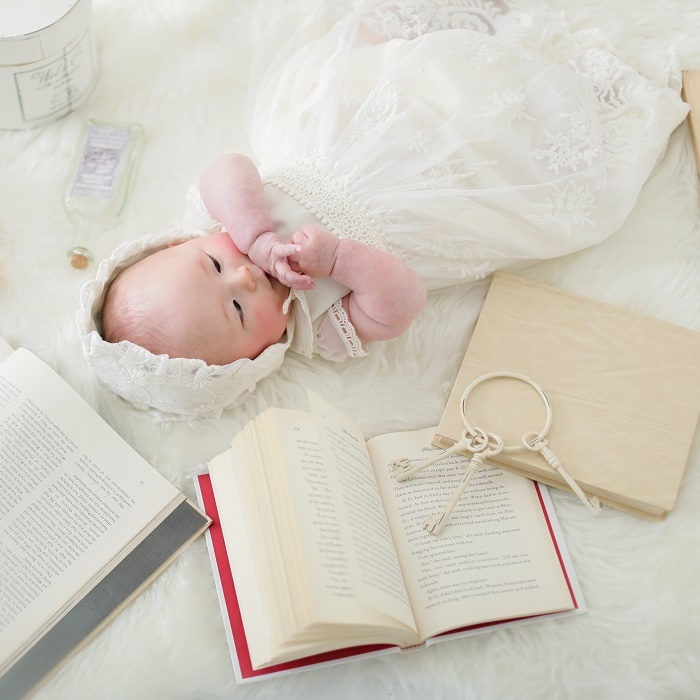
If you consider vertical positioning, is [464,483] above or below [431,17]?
below

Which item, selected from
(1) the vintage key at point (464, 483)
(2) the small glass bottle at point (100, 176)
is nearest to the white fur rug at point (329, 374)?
(2) the small glass bottle at point (100, 176)

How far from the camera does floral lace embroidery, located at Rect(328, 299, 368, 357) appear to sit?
1289 mm

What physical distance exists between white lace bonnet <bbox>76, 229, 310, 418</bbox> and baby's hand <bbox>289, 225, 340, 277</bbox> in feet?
0.20

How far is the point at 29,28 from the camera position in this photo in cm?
130

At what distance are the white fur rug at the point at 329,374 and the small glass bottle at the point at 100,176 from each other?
2 centimetres

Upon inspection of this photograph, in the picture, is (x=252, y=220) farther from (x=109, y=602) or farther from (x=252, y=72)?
(x=109, y=602)

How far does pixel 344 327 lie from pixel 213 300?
224mm

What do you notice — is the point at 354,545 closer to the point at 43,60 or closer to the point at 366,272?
the point at 366,272

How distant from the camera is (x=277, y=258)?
123cm

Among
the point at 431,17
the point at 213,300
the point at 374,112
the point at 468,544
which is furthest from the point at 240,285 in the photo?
the point at 431,17

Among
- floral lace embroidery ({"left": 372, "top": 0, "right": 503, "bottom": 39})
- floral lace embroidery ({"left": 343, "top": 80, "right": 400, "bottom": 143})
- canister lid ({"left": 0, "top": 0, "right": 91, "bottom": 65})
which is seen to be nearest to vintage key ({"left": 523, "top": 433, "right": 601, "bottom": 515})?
floral lace embroidery ({"left": 343, "top": 80, "right": 400, "bottom": 143})

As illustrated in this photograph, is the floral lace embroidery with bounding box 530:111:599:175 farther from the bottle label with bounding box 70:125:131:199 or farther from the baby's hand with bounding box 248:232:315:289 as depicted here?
the bottle label with bounding box 70:125:131:199

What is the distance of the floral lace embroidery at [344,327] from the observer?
129 centimetres

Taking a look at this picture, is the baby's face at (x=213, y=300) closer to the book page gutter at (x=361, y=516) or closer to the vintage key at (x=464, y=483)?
the book page gutter at (x=361, y=516)
